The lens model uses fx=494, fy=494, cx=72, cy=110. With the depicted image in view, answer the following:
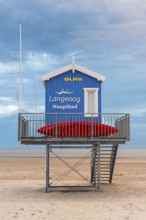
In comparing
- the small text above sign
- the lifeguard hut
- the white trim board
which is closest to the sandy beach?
the lifeguard hut

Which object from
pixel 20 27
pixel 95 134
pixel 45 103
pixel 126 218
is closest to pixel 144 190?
pixel 95 134

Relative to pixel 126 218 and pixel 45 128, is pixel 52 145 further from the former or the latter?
pixel 126 218

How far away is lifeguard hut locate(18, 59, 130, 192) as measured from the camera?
25775mm

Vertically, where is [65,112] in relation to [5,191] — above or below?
above

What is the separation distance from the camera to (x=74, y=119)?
27.5 m

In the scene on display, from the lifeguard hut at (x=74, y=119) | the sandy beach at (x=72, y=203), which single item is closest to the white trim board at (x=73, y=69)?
the lifeguard hut at (x=74, y=119)

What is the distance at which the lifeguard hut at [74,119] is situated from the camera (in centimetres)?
2578

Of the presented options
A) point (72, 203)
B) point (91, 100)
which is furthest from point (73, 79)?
point (72, 203)

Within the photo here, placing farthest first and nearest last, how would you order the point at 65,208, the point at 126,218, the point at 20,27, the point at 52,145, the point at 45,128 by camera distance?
the point at 20,27
the point at 52,145
the point at 45,128
the point at 65,208
the point at 126,218

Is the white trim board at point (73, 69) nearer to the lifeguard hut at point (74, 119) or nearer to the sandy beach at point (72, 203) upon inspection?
the lifeguard hut at point (74, 119)

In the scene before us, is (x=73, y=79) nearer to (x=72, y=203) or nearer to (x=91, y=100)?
(x=91, y=100)

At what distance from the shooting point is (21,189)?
3005cm

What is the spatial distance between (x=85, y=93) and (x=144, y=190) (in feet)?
22.4

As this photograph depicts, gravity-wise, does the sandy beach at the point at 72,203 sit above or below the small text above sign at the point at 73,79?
below
